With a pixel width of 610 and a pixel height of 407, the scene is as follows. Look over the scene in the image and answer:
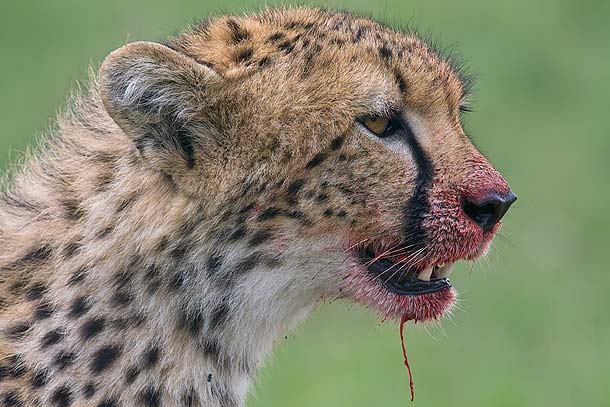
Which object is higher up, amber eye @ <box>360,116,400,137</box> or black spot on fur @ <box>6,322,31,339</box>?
amber eye @ <box>360,116,400,137</box>

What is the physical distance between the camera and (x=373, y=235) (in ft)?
11.5

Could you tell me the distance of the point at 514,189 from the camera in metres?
7.95

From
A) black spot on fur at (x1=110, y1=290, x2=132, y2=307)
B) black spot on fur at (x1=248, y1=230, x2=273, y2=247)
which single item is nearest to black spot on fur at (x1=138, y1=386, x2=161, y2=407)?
black spot on fur at (x1=110, y1=290, x2=132, y2=307)

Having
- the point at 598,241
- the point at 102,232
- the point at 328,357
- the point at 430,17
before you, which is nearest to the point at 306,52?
the point at 102,232

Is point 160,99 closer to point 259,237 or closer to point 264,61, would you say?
point 264,61

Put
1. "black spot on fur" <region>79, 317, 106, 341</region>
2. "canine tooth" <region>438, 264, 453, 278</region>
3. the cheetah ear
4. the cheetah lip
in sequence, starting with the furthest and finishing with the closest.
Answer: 1. "canine tooth" <region>438, 264, 453, 278</region>
2. the cheetah lip
3. "black spot on fur" <region>79, 317, 106, 341</region>
4. the cheetah ear

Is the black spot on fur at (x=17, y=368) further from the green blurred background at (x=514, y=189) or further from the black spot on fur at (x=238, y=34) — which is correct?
the green blurred background at (x=514, y=189)

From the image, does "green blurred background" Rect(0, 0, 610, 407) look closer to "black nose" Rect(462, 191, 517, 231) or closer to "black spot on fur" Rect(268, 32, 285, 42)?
"black nose" Rect(462, 191, 517, 231)

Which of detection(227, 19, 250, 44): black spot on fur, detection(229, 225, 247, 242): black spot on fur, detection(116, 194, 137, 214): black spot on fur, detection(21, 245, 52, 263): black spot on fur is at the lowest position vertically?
detection(229, 225, 247, 242): black spot on fur

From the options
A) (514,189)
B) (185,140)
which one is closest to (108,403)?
(185,140)

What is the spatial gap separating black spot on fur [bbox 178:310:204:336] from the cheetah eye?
0.61 meters

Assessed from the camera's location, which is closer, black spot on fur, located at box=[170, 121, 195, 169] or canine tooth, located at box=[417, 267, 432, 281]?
black spot on fur, located at box=[170, 121, 195, 169]

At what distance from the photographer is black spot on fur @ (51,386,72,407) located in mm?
3426

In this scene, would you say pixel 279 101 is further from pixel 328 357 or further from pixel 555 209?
pixel 555 209
